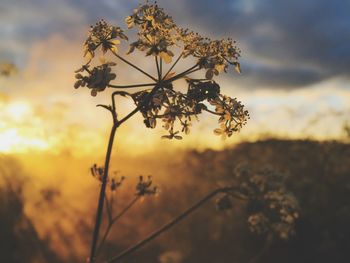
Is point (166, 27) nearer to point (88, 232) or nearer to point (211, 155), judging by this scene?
point (88, 232)

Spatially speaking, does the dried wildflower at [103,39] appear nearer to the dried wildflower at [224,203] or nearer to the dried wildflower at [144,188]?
the dried wildflower at [144,188]

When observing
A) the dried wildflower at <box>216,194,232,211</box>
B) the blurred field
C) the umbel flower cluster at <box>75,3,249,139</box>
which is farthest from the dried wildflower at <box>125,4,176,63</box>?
the blurred field

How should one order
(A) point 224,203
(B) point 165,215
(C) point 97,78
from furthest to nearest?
(B) point 165,215
(A) point 224,203
(C) point 97,78

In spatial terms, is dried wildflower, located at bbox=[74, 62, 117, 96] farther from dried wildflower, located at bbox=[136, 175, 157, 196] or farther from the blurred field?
the blurred field

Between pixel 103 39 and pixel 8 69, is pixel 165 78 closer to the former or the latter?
pixel 103 39

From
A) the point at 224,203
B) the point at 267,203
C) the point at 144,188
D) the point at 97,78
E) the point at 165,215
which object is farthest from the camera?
the point at 165,215

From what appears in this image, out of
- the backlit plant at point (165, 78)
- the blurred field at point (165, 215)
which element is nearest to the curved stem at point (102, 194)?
the backlit plant at point (165, 78)

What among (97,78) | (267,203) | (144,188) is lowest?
(267,203)

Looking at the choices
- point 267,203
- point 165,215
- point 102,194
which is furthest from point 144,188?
point 165,215
